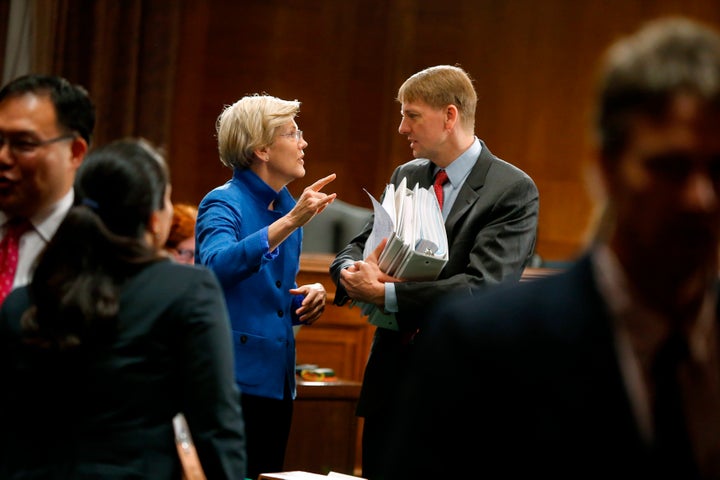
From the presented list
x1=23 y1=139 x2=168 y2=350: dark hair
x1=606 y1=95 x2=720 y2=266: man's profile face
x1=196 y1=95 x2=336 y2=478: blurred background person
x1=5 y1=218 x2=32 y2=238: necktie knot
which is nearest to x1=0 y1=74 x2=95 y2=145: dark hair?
x1=5 y1=218 x2=32 y2=238: necktie knot

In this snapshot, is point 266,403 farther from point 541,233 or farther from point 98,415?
point 541,233

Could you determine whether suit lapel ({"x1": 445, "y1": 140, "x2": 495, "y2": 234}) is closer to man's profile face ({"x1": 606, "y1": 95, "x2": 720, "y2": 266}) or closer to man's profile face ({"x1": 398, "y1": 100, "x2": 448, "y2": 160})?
man's profile face ({"x1": 398, "y1": 100, "x2": 448, "y2": 160})

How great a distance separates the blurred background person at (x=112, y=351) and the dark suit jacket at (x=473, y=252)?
4.39 ft

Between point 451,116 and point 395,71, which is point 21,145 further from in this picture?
point 395,71

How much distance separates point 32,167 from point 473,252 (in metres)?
1.42

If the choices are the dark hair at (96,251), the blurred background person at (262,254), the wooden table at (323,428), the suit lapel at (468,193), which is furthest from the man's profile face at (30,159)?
the wooden table at (323,428)

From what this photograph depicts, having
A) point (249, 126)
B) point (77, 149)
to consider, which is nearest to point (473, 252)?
point (249, 126)

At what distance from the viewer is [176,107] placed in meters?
6.93

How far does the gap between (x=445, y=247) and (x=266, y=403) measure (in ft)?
2.43

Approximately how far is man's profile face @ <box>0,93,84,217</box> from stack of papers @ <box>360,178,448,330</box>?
1021mm

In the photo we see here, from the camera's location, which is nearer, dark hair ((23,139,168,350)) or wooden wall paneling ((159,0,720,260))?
dark hair ((23,139,168,350))

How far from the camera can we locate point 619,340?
117 centimetres

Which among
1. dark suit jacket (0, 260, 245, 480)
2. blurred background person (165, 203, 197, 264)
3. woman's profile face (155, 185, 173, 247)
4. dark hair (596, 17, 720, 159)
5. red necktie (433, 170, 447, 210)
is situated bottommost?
blurred background person (165, 203, 197, 264)

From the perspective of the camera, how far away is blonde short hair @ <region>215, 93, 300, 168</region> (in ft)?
11.2
